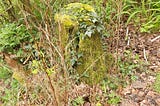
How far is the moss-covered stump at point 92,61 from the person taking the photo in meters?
3.11

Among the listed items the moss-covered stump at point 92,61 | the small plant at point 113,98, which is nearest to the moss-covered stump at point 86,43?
the moss-covered stump at point 92,61

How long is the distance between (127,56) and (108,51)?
252mm

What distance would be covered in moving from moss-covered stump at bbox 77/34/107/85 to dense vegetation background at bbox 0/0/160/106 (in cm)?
2

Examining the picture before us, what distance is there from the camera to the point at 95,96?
2947mm

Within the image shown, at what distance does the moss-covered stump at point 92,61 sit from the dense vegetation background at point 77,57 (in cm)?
2

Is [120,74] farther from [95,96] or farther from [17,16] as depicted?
[17,16]

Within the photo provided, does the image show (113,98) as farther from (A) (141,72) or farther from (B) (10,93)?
(B) (10,93)

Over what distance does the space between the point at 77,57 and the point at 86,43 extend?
194mm

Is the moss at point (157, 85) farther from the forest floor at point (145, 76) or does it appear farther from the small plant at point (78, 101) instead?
the small plant at point (78, 101)

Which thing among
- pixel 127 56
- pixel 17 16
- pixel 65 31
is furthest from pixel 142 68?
pixel 17 16

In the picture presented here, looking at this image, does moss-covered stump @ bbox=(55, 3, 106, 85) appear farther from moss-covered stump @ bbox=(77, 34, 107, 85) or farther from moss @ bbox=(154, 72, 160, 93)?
moss @ bbox=(154, 72, 160, 93)

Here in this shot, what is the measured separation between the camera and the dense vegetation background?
101 inches

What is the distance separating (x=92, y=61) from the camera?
10.3ft

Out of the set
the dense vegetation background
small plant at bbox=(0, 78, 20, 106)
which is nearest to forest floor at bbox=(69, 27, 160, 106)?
the dense vegetation background
